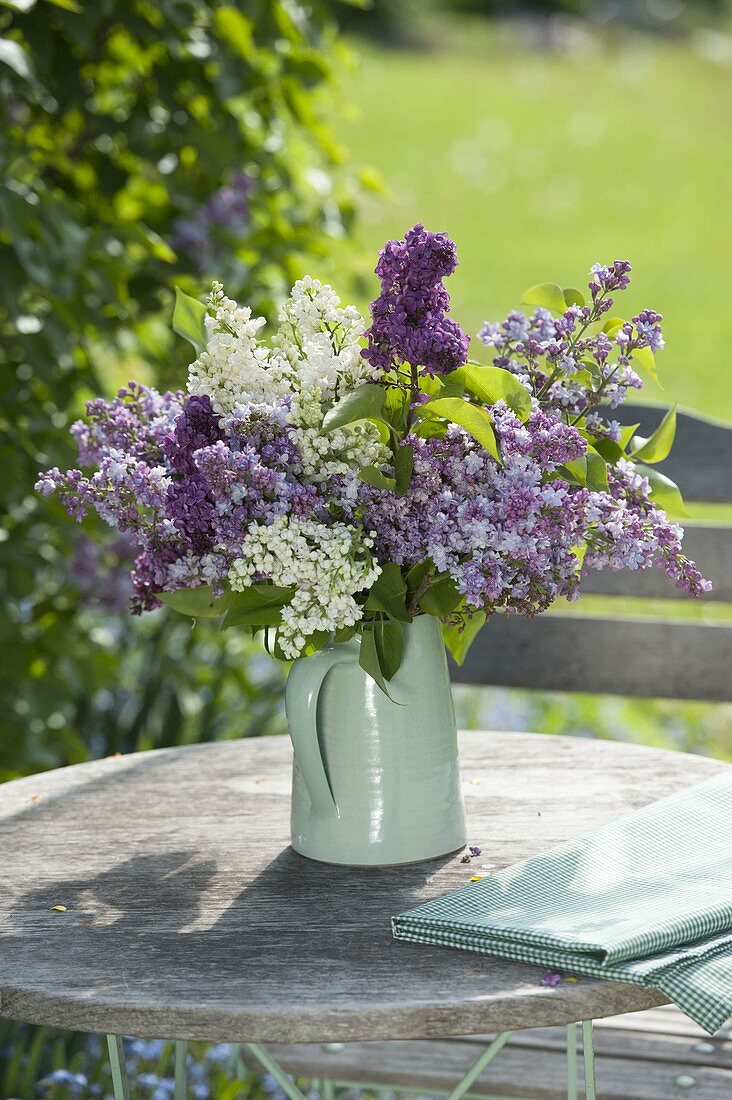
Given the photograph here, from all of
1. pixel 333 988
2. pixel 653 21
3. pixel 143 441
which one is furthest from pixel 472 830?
pixel 653 21

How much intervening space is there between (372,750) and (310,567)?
0.69 ft

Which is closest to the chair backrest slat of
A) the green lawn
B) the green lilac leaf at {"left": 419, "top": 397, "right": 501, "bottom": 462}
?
the green lilac leaf at {"left": 419, "top": 397, "right": 501, "bottom": 462}

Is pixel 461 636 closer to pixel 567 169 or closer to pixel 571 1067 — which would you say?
pixel 571 1067

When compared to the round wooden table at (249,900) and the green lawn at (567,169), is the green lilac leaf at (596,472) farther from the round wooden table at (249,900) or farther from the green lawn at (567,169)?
the green lawn at (567,169)

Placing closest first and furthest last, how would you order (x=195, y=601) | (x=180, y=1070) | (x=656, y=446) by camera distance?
(x=195, y=601), (x=656, y=446), (x=180, y=1070)

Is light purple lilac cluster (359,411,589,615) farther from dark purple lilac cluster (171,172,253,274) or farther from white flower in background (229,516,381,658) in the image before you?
dark purple lilac cluster (171,172,253,274)

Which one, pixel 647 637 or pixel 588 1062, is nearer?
pixel 588 1062

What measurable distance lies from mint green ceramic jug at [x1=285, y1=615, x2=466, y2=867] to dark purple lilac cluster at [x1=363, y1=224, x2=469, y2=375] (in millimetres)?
246

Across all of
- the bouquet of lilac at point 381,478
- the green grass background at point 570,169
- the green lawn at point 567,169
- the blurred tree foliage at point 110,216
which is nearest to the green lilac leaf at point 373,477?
the bouquet of lilac at point 381,478

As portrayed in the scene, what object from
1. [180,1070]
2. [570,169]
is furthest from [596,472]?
[570,169]

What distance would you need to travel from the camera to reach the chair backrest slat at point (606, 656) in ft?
7.25

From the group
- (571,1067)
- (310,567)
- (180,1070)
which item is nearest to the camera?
(310,567)

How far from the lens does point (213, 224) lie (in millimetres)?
2152

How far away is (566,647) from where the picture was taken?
7.38 ft
